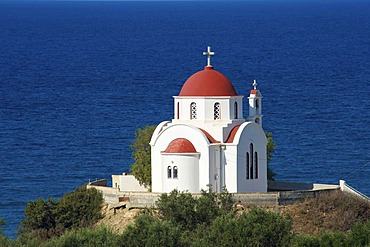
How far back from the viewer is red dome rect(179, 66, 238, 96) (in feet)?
216

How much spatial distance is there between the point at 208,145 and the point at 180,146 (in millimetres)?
1052

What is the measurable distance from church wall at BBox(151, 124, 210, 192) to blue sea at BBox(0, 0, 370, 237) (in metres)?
9.66

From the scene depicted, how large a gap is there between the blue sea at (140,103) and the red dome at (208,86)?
37.9 ft

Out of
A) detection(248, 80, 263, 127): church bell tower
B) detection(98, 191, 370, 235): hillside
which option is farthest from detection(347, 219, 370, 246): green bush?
detection(248, 80, 263, 127): church bell tower

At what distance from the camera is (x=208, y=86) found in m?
65.8

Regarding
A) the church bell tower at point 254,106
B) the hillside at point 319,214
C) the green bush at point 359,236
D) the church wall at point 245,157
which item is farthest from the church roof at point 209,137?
the green bush at point 359,236

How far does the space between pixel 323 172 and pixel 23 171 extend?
15225mm

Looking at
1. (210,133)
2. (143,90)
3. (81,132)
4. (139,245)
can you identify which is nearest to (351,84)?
(143,90)

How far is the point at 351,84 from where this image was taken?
131500 mm

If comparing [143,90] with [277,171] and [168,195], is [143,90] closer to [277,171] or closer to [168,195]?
[277,171]

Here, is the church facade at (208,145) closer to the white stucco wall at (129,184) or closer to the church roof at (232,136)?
the church roof at (232,136)

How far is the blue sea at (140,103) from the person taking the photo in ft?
288

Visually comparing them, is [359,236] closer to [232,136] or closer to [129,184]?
[232,136]

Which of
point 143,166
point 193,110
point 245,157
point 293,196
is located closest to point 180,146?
point 193,110
